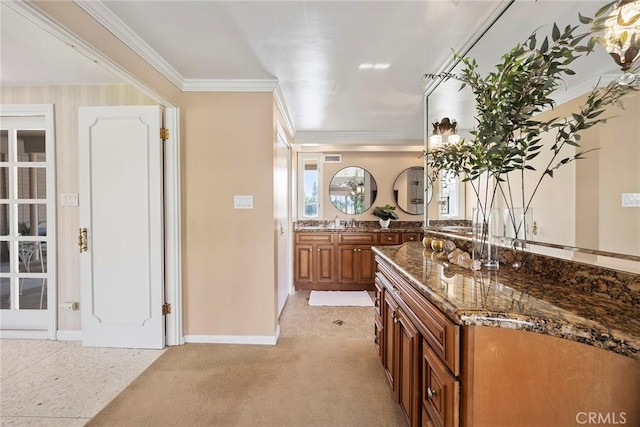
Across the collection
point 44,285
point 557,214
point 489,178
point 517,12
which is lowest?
point 44,285

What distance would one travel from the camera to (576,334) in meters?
0.71

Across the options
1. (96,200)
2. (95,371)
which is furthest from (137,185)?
(95,371)

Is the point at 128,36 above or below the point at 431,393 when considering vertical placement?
above

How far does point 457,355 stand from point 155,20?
2366 millimetres

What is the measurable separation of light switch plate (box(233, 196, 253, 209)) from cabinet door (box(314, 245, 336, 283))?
1.84m

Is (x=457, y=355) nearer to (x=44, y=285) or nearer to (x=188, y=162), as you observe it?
(x=188, y=162)

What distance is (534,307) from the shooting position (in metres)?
0.84

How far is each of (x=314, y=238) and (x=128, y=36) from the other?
304cm

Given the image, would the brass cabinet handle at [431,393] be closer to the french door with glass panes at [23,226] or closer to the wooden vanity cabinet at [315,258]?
the wooden vanity cabinet at [315,258]

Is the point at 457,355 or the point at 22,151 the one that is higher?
the point at 22,151

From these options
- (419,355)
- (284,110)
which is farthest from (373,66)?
(419,355)

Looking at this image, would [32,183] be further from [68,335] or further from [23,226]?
[68,335]

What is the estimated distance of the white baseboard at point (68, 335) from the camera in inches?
98.7

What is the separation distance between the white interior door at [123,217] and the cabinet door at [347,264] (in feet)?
7.97
